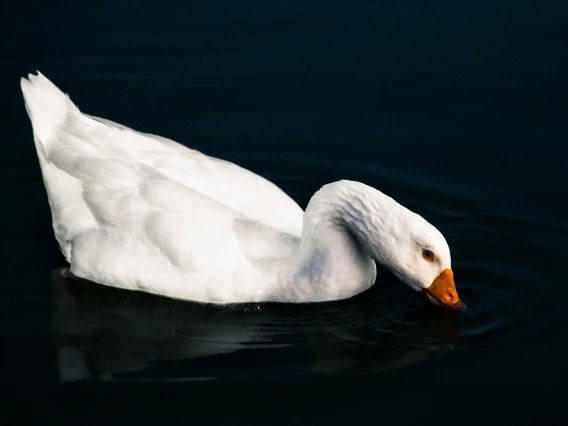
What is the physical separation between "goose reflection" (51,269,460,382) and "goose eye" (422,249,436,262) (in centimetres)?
55

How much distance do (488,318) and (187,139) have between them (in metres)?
3.96

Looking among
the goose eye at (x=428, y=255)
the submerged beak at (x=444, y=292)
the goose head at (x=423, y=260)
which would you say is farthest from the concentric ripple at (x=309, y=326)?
the goose eye at (x=428, y=255)

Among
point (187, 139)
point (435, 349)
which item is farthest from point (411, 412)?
point (187, 139)

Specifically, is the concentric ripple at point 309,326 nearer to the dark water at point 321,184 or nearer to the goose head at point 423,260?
the dark water at point 321,184

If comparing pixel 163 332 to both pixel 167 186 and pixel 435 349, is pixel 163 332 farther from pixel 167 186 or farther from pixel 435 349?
pixel 435 349

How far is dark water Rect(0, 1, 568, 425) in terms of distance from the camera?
21.3 ft

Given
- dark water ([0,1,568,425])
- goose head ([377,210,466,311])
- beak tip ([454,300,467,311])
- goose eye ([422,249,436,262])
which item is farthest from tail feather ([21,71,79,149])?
beak tip ([454,300,467,311])

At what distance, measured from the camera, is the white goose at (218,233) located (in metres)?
7.23

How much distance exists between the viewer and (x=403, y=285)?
788cm

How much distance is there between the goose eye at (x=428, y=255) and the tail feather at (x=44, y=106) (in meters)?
3.40

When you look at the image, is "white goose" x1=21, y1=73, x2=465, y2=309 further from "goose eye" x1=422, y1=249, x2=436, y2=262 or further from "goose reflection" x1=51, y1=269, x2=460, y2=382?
"goose reflection" x1=51, y1=269, x2=460, y2=382

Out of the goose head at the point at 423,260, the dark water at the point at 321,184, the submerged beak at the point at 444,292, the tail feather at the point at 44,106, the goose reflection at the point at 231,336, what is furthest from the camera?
the tail feather at the point at 44,106

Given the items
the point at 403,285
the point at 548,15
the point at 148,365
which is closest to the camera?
the point at 148,365

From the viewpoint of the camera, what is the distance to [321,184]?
9.38 m
